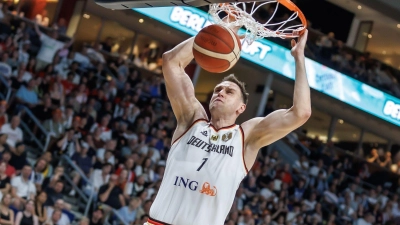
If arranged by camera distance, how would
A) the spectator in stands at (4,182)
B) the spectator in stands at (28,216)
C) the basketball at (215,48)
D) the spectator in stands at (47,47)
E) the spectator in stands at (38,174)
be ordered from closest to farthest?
1. the basketball at (215,48)
2. the spectator in stands at (28,216)
3. the spectator in stands at (4,182)
4. the spectator in stands at (38,174)
5. the spectator in stands at (47,47)

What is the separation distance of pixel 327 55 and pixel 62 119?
8135 millimetres

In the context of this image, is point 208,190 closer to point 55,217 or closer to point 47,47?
point 55,217

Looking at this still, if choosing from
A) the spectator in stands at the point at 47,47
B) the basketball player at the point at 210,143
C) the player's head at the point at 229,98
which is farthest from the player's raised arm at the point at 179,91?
the spectator in stands at the point at 47,47

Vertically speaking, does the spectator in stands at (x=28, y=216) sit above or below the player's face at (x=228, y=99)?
below

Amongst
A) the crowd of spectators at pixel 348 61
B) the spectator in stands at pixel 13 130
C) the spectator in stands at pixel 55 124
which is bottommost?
the spectator in stands at pixel 13 130

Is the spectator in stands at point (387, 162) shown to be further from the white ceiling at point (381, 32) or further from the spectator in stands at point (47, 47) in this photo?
the spectator in stands at point (47, 47)

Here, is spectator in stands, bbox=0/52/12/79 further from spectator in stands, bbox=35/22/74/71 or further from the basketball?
the basketball

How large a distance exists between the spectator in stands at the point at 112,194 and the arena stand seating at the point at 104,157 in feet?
0.05

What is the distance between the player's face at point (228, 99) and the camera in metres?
4.70

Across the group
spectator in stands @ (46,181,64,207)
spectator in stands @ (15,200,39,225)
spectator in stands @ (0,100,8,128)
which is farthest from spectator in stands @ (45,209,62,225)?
spectator in stands @ (0,100,8,128)

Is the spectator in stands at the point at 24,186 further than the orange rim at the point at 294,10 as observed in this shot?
Yes

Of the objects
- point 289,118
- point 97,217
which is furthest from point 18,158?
point 289,118

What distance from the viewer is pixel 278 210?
44.8ft

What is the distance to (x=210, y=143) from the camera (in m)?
4.59
